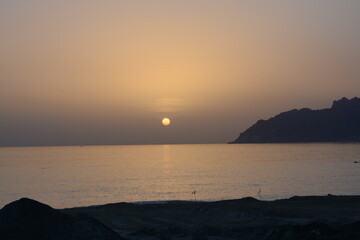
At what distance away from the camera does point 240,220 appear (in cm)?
3441

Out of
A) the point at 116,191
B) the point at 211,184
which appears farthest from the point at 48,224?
the point at 211,184

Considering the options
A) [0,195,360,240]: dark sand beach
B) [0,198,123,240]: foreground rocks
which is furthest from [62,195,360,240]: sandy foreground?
[0,198,123,240]: foreground rocks

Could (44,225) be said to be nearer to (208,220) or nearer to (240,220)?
(208,220)

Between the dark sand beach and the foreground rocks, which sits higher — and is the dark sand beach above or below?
below

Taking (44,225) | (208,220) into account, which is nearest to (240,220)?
(208,220)

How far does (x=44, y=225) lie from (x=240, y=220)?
1611 cm

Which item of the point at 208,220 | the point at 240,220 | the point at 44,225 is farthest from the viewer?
the point at 208,220

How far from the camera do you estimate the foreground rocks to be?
23.6 meters

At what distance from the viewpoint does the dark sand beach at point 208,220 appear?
80.9ft

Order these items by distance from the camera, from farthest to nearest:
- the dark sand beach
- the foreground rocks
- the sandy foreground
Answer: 1. the sandy foreground
2. the dark sand beach
3. the foreground rocks

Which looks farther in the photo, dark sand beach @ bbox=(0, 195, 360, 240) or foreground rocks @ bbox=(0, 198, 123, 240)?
dark sand beach @ bbox=(0, 195, 360, 240)

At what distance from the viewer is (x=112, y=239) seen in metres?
23.9

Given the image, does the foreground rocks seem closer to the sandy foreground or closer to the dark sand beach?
the dark sand beach

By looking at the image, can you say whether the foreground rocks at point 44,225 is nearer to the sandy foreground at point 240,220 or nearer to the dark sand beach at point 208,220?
the dark sand beach at point 208,220
